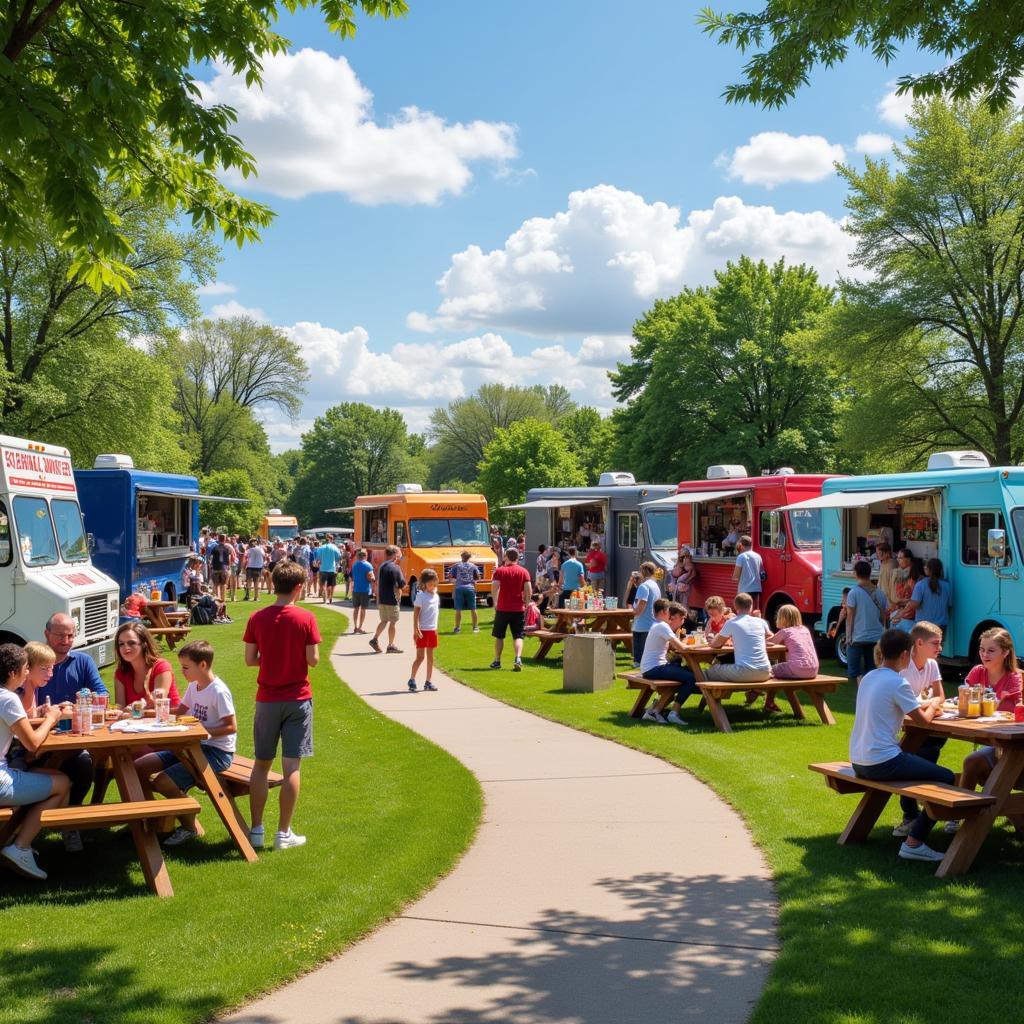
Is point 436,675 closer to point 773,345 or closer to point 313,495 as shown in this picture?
point 773,345

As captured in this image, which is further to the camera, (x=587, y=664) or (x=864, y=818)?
(x=587, y=664)

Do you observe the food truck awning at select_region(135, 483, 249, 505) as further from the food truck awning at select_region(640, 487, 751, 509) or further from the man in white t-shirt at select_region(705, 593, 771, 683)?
the man in white t-shirt at select_region(705, 593, 771, 683)

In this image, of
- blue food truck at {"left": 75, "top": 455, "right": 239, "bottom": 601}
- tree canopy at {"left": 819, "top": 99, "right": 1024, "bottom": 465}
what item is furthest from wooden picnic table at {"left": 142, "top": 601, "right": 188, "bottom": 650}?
tree canopy at {"left": 819, "top": 99, "right": 1024, "bottom": 465}

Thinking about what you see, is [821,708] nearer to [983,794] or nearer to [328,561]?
[983,794]

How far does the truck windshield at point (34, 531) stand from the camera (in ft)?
44.0

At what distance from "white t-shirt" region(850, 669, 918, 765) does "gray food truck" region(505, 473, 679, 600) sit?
15133 millimetres

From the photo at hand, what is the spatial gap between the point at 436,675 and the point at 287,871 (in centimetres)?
942

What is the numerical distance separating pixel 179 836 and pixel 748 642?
6.34 m

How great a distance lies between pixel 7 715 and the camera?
20.4 ft

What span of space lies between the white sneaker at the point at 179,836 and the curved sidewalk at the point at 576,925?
4.75 ft

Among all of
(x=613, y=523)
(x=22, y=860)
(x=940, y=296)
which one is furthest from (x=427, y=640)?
(x=940, y=296)

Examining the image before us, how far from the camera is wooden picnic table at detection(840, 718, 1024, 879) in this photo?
6395 mm

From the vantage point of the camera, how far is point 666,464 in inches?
1756

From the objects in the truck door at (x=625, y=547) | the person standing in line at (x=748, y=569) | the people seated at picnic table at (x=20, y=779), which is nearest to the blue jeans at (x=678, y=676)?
the person standing in line at (x=748, y=569)
